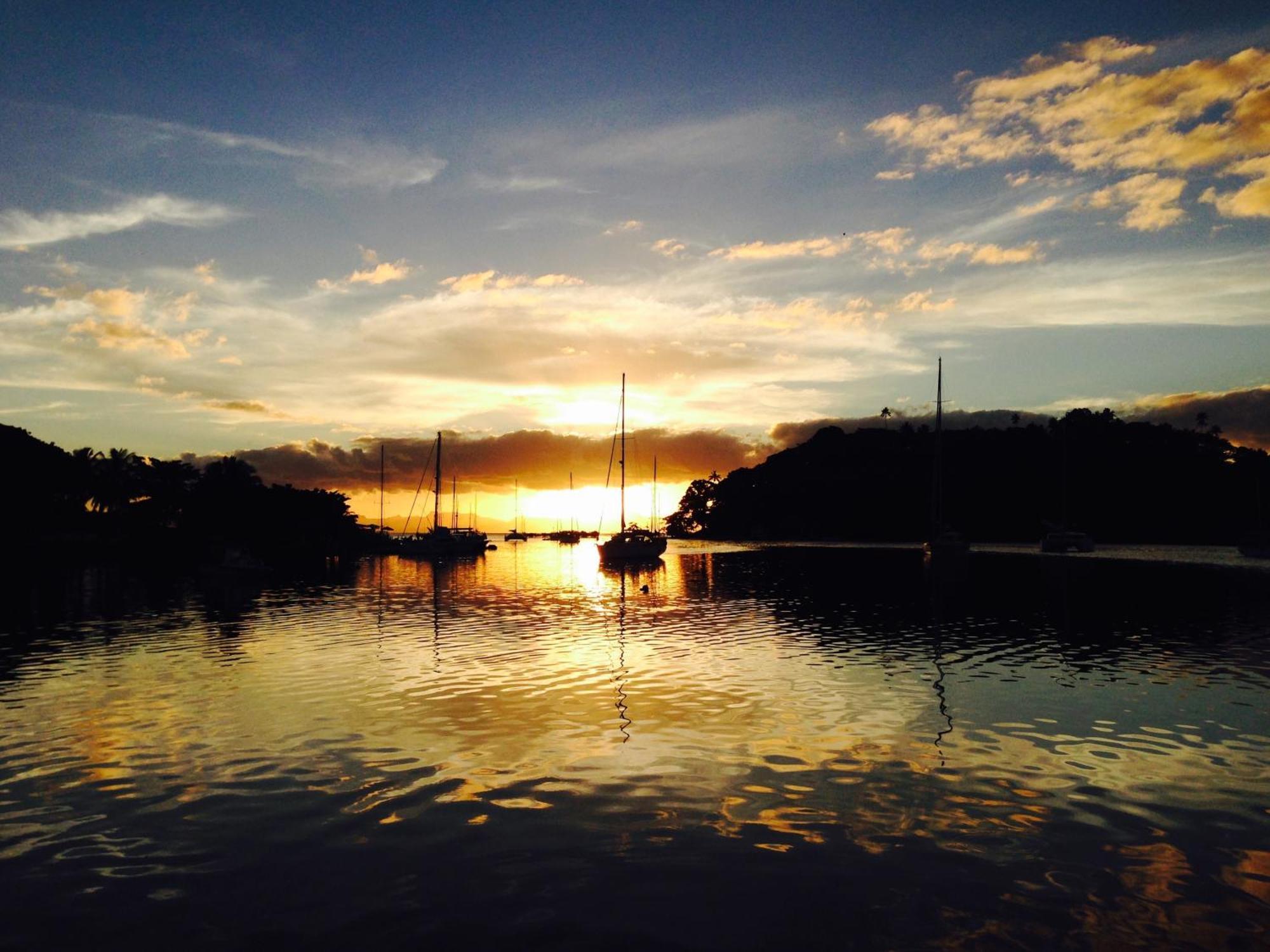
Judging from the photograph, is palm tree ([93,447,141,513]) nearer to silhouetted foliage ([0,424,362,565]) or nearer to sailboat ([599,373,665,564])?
Result: silhouetted foliage ([0,424,362,565])

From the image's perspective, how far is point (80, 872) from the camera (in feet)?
40.6

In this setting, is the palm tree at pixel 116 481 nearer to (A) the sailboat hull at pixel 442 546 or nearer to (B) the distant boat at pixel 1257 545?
(A) the sailboat hull at pixel 442 546

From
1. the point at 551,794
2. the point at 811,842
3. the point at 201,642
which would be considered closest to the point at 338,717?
the point at 551,794

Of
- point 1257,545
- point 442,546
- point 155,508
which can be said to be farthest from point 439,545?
point 1257,545

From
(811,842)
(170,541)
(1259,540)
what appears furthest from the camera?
(170,541)

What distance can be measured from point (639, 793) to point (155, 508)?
188559 mm

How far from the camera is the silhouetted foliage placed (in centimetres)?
14212

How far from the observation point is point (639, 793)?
1627 centimetres

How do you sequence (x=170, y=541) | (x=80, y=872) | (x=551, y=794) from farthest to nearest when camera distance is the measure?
(x=170, y=541) → (x=551, y=794) → (x=80, y=872)

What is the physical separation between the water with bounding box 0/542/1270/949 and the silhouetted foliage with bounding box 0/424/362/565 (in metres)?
119

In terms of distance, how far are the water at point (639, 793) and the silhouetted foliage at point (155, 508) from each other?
389ft

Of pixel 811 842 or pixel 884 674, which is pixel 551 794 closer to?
pixel 811 842

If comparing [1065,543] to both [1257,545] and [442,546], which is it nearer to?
[1257,545]

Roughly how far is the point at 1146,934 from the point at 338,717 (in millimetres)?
19099
